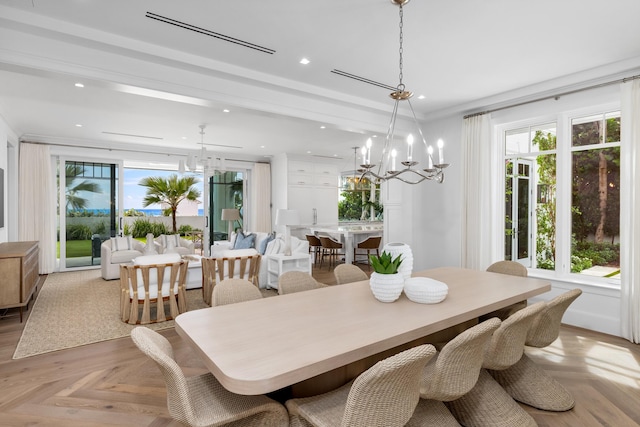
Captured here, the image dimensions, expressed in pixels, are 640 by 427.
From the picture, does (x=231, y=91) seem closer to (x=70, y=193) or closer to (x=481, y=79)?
(x=481, y=79)

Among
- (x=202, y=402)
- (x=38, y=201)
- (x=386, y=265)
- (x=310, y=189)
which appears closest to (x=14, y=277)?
(x=38, y=201)

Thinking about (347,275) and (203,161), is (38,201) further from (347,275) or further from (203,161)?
(347,275)

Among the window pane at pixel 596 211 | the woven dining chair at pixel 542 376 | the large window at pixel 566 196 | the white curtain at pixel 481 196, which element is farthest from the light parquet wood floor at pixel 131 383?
the white curtain at pixel 481 196

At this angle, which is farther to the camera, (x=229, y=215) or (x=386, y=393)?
(x=229, y=215)

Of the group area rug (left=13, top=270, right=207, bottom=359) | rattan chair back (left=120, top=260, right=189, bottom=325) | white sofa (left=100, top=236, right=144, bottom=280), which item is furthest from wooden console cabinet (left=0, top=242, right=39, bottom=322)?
white sofa (left=100, top=236, right=144, bottom=280)

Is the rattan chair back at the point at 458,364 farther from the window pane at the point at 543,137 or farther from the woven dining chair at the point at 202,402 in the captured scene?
the window pane at the point at 543,137

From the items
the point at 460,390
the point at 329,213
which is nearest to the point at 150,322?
the point at 460,390

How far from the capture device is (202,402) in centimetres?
161

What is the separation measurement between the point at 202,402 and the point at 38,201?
6.81 metres

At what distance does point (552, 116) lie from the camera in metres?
4.19

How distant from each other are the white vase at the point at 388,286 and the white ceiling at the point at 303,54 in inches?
72.9

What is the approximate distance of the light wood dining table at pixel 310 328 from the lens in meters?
1.38

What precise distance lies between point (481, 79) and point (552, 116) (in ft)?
3.48

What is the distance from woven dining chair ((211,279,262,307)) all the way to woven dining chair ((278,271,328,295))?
273 mm
